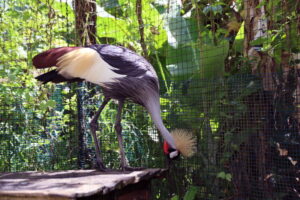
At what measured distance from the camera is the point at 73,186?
189 centimetres

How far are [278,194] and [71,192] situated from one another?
1.56 m

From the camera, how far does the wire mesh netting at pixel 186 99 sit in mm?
2688

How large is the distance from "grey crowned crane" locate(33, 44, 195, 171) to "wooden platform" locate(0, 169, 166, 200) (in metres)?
0.27

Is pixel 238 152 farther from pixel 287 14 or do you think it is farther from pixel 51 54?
pixel 51 54

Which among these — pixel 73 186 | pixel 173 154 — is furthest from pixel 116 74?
pixel 73 186

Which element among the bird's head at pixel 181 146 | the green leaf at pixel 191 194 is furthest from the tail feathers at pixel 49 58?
the green leaf at pixel 191 194

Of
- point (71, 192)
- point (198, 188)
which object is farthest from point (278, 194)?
point (71, 192)

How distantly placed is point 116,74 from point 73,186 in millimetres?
905

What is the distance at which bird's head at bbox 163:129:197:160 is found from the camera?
2.60m

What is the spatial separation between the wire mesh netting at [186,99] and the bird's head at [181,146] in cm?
33

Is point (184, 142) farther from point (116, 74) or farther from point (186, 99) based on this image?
point (116, 74)

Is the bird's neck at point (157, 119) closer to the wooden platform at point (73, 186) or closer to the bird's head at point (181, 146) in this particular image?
the bird's head at point (181, 146)

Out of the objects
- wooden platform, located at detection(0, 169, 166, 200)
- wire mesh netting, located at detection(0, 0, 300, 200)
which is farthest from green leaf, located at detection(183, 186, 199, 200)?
wooden platform, located at detection(0, 169, 166, 200)

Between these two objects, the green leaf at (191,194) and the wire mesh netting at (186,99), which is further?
the green leaf at (191,194)
